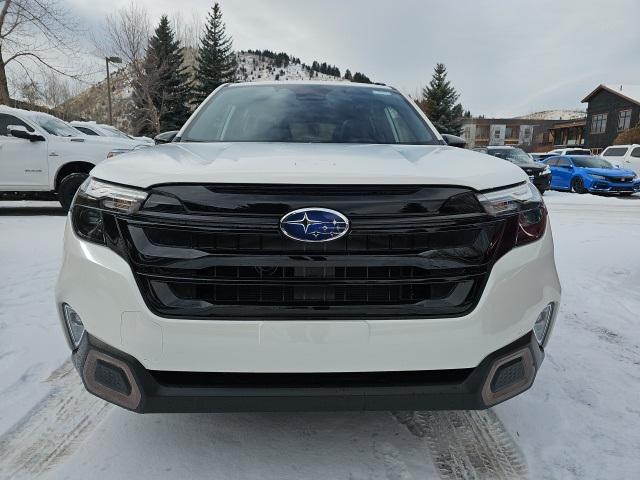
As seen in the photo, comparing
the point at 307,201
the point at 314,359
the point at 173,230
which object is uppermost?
the point at 307,201

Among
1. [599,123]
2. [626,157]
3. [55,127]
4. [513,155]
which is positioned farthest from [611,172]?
[599,123]

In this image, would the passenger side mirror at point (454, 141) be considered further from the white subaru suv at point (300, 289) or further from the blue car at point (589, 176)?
the blue car at point (589, 176)

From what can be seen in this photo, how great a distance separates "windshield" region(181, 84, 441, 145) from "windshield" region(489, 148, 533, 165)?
44.0 ft

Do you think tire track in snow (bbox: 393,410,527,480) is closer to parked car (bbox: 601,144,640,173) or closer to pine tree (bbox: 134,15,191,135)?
parked car (bbox: 601,144,640,173)

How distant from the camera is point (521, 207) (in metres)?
1.85

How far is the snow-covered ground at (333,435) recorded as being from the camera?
1.92 metres

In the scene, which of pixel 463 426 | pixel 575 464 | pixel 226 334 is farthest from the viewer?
pixel 463 426

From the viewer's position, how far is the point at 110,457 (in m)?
1.98

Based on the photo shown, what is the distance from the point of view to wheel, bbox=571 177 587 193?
51.0 ft

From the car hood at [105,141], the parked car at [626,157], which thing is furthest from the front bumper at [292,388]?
the parked car at [626,157]

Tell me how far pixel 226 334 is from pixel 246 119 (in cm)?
177

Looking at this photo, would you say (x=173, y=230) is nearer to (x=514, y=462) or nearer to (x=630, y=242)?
(x=514, y=462)

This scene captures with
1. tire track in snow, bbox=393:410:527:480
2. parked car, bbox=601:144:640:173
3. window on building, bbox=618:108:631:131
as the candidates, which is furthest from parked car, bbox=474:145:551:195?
window on building, bbox=618:108:631:131

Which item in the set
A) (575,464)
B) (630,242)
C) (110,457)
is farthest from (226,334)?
(630,242)
